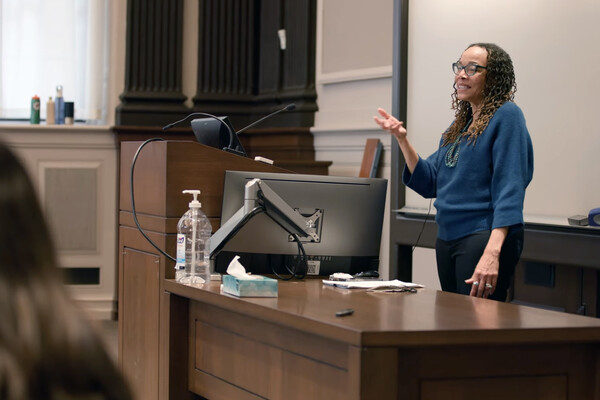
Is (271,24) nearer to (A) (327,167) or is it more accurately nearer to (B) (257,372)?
(A) (327,167)

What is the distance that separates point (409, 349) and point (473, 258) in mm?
1049

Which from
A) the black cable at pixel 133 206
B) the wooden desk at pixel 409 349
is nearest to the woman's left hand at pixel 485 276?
the wooden desk at pixel 409 349

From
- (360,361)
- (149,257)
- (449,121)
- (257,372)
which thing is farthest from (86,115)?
(360,361)

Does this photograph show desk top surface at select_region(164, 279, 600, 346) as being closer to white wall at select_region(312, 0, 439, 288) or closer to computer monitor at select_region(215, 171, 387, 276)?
computer monitor at select_region(215, 171, 387, 276)

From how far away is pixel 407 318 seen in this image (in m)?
1.98

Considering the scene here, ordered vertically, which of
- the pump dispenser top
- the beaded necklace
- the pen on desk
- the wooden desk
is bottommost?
the wooden desk

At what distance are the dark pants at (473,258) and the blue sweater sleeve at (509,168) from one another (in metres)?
0.09

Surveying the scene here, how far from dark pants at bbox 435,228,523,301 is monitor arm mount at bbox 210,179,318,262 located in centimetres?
52

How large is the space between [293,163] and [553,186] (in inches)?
88.0

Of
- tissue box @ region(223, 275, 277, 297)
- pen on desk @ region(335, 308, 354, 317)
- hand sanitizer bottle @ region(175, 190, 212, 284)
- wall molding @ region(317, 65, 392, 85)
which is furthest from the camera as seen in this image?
wall molding @ region(317, 65, 392, 85)

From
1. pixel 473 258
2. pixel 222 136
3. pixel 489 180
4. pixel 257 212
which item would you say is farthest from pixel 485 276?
pixel 222 136

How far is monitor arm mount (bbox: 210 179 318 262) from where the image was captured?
262 centimetres

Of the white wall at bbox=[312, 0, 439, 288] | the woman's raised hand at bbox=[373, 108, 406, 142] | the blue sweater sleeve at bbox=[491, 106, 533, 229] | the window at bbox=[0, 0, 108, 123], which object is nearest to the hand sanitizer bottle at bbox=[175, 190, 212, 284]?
the woman's raised hand at bbox=[373, 108, 406, 142]

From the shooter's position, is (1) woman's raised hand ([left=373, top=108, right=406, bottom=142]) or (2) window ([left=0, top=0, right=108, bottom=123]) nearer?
(1) woman's raised hand ([left=373, top=108, right=406, bottom=142])
